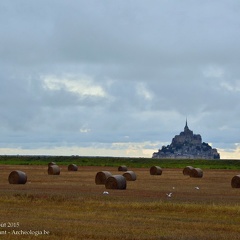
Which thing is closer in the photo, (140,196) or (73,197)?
(73,197)

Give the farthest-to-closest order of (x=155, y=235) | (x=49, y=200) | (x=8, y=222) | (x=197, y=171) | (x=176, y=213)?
(x=197, y=171) → (x=49, y=200) → (x=176, y=213) → (x=8, y=222) → (x=155, y=235)

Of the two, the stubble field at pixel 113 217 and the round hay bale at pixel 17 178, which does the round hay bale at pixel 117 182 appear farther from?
the round hay bale at pixel 17 178

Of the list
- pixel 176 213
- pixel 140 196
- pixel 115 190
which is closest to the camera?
pixel 176 213

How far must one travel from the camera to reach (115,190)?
41531 mm

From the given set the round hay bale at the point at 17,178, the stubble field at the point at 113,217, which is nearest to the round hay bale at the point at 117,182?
the stubble field at the point at 113,217

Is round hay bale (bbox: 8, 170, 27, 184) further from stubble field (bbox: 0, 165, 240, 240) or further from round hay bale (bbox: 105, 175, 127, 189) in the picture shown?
stubble field (bbox: 0, 165, 240, 240)

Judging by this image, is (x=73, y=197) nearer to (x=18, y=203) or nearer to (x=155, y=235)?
(x=18, y=203)

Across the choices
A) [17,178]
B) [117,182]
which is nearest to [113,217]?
[117,182]

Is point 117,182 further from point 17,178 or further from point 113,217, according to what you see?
point 113,217

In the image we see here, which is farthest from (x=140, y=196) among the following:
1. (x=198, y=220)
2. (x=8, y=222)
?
(x=8, y=222)

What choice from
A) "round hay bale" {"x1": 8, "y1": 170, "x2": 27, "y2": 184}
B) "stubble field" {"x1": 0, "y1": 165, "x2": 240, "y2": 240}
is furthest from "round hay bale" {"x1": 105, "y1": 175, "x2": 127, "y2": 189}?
"round hay bale" {"x1": 8, "y1": 170, "x2": 27, "y2": 184}

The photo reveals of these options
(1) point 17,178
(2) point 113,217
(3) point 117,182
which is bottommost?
(2) point 113,217

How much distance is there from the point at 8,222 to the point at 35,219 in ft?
5.14

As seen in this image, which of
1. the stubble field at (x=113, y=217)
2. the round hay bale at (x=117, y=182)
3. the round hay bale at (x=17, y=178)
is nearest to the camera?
the stubble field at (x=113, y=217)
